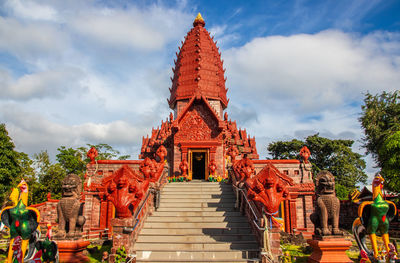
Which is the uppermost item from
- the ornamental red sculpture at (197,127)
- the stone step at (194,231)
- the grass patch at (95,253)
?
the ornamental red sculpture at (197,127)

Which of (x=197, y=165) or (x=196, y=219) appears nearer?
(x=196, y=219)

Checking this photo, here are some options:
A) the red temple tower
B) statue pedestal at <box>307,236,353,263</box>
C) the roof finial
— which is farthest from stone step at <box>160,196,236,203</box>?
the roof finial

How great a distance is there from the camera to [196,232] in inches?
366

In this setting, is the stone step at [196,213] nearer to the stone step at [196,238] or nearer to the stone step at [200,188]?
the stone step at [196,238]

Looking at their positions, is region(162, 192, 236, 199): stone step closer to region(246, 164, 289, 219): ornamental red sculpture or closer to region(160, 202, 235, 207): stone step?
region(160, 202, 235, 207): stone step

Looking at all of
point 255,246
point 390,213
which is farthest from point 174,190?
point 390,213

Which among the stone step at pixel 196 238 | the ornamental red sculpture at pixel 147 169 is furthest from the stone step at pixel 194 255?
the ornamental red sculpture at pixel 147 169

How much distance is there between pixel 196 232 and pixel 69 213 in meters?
3.94

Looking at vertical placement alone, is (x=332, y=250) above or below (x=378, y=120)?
below

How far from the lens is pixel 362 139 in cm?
2552

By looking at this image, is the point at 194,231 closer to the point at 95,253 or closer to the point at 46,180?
the point at 95,253

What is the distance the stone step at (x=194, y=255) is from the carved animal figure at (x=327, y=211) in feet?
6.34

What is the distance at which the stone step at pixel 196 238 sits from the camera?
28.7 ft

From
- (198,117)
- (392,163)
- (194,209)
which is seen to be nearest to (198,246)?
(194,209)
